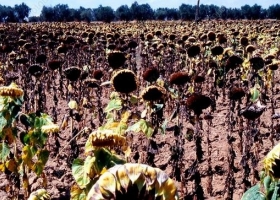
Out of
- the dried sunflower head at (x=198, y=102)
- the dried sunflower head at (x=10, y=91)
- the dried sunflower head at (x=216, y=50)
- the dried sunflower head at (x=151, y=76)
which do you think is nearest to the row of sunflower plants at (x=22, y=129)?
the dried sunflower head at (x=10, y=91)

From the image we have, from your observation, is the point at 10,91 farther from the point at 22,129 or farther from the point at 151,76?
the point at 151,76

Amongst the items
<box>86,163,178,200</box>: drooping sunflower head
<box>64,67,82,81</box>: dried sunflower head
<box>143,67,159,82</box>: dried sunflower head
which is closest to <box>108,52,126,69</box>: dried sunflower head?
<box>143,67,159,82</box>: dried sunflower head

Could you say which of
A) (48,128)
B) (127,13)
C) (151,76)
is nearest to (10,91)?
(48,128)

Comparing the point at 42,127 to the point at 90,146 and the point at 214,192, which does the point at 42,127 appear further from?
the point at 214,192

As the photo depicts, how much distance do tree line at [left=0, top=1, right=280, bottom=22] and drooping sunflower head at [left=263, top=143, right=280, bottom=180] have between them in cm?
7283

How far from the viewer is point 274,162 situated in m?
1.26

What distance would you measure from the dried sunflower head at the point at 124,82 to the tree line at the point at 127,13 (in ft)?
233

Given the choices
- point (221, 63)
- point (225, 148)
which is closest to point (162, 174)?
point (225, 148)

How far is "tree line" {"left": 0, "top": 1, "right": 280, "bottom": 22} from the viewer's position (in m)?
76.2

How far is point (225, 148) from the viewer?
5508 millimetres

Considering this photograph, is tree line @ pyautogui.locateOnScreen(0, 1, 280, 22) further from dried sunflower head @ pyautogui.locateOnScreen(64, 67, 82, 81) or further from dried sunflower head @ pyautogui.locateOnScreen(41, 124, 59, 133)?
dried sunflower head @ pyautogui.locateOnScreen(41, 124, 59, 133)

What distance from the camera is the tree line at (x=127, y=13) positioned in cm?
7618

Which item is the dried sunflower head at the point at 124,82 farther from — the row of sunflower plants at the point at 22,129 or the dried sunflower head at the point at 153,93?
the row of sunflower plants at the point at 22,129

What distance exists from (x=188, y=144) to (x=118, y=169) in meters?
5.06
